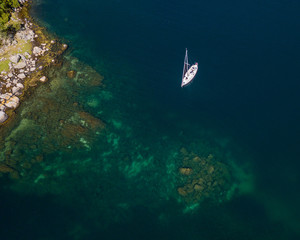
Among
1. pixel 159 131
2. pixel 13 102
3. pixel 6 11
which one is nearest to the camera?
pixel 159 131

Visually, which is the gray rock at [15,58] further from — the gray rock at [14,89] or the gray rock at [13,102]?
the gray rock at [13,102]

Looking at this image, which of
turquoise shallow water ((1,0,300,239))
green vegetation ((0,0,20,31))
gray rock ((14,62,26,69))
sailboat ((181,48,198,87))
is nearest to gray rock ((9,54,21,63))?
gray rock ((14,62,26,69))

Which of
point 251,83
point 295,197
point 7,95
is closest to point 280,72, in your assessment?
point 251,83

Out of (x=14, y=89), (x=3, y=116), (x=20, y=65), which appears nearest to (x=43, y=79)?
(x=14, y=89)

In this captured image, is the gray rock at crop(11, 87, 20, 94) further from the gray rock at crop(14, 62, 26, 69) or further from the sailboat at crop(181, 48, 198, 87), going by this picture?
the sailboat at crop(181, 48, 198, 87)

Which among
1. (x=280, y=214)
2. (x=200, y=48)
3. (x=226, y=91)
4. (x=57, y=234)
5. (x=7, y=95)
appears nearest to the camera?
(x=57, y=234)

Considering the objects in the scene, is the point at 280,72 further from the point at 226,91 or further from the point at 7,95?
the point at 7,95

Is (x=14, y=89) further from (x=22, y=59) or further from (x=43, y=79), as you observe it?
(x=22, y=59)
